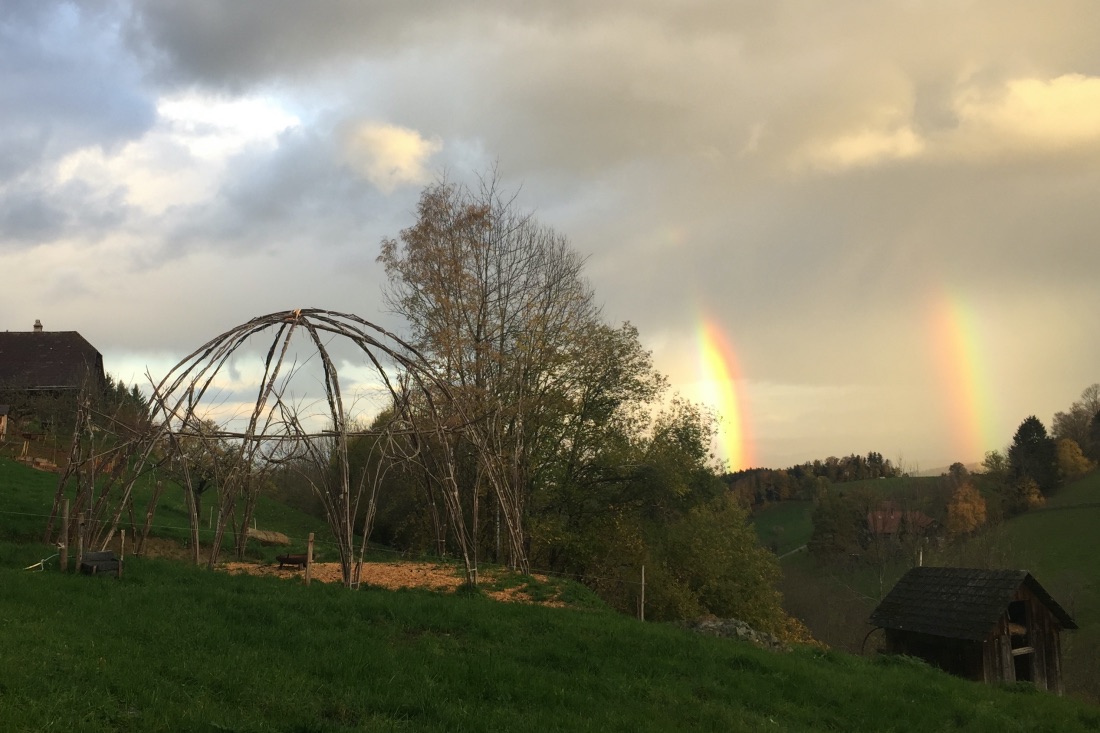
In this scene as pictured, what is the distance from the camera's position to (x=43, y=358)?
3881 cm

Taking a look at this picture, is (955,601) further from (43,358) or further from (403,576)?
(43,358)

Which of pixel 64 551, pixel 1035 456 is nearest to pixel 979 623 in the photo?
pixel 64 551

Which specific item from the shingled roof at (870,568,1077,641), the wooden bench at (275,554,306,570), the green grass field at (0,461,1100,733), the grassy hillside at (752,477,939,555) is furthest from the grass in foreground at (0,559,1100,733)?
the grassy hillside at (752,477,939,555)

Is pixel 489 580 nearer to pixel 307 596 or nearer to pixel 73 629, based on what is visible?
pixel 307 596

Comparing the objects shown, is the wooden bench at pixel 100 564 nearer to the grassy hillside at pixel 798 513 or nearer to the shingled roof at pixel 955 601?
the shingled roof at pixel 955 601

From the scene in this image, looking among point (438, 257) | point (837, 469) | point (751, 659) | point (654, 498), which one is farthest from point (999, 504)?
point (751, 659)

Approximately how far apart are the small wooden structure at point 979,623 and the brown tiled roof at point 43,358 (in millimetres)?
37205

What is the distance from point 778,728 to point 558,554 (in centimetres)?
1846

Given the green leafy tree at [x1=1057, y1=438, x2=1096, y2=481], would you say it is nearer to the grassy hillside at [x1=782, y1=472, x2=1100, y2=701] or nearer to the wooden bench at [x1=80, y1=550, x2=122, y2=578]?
the grassy hillside at [x1=782, y1=472, x2=1100, y2=701]

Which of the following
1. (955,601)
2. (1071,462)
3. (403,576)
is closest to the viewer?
(403,576)

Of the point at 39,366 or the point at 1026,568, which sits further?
the point at 1026,568

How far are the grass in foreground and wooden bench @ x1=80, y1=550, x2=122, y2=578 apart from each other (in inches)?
11.5

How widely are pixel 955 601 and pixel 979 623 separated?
3.88 ft

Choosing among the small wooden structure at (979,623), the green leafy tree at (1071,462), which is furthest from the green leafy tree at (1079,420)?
the small wooden structure at (979,623)
